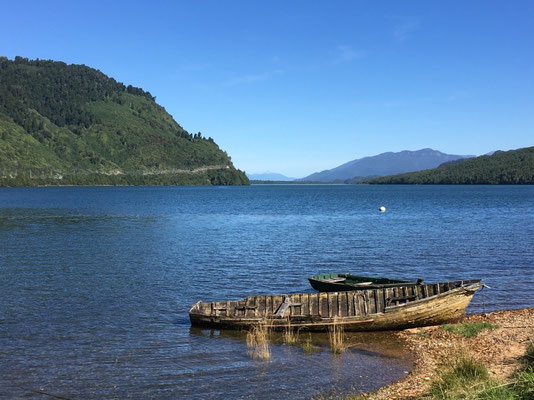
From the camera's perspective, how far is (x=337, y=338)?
790 inches

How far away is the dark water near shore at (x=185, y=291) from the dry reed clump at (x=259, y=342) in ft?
1.23

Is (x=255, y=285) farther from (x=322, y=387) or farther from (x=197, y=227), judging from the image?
(x=197, y=227)

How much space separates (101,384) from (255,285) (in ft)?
52.0

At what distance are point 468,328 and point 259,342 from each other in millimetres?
9195

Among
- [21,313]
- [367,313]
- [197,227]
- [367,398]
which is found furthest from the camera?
[197,227]

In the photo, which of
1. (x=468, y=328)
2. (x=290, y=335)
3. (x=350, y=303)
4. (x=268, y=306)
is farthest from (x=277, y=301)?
(x=468, y=328)

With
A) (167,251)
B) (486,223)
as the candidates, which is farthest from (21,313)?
(486,223)

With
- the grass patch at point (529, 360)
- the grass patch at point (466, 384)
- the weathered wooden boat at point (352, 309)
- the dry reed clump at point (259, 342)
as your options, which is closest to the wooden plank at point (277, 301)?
the weathered wooden boat at point (352, 309)

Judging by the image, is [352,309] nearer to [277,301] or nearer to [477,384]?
[277,301]

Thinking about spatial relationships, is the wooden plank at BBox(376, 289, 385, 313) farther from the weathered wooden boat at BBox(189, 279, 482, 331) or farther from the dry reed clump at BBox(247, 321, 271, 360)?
the dry reed clump at BBox(247, 321, 271, 360)

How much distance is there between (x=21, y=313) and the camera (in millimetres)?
24578

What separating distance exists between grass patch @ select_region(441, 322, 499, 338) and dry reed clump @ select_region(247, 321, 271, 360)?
800cm

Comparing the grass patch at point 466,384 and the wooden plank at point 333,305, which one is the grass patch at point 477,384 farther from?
the wooden plank at point 333,305

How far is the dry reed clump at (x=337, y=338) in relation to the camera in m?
19.1
